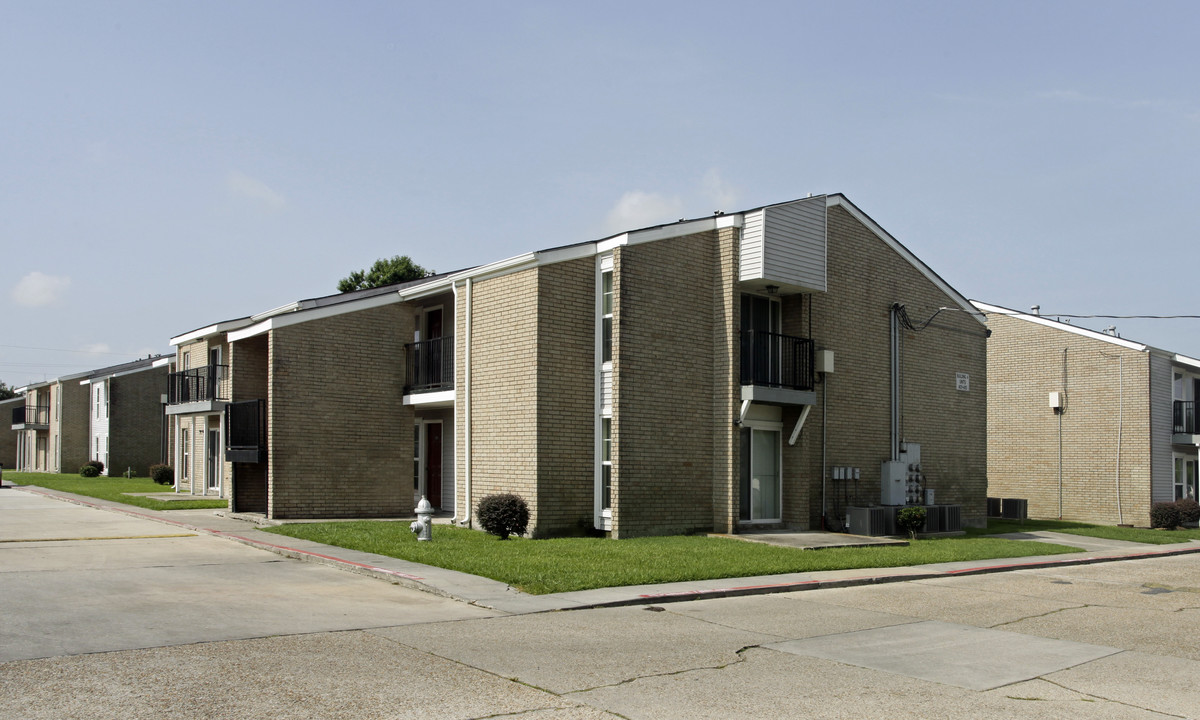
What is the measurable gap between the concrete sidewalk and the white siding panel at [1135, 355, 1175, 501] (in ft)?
31.4

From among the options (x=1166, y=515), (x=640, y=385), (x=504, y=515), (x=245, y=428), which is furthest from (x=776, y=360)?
(x=1166, y=515)

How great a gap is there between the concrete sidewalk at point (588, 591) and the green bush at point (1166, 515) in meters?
7.44

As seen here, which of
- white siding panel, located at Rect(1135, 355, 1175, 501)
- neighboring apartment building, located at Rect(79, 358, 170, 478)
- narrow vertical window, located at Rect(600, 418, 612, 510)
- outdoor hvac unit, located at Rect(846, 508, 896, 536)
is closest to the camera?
narrow vertical window, located at Rect(600, 418, 612, 510)

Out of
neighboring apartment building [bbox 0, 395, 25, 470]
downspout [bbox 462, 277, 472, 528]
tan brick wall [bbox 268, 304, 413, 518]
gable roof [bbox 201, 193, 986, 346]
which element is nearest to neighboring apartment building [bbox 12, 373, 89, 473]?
neighboring apartment building [bbox 0, 395, 25, 470]

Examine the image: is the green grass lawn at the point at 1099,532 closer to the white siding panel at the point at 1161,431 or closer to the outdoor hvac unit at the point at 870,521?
the outdoor hvac unit at the point at 870,521

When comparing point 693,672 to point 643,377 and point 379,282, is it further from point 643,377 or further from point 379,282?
point 379,282

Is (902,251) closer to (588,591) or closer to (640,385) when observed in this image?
(640,385)

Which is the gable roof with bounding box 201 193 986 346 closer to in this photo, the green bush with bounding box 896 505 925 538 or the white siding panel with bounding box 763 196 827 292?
the white siding panel with bounding box 763 196 827 292

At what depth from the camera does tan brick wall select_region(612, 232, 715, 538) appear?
1770cm

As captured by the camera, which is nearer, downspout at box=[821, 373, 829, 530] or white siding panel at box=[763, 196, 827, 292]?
white siding panel at box=[763, 196, 827, 292]

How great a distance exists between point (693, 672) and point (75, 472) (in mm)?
55468

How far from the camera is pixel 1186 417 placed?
109 feet

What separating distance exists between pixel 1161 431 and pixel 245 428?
27.5 metres

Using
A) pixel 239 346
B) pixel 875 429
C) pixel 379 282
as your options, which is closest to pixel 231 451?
pixel 239 346
